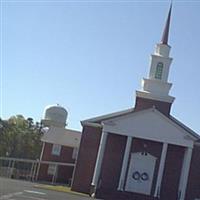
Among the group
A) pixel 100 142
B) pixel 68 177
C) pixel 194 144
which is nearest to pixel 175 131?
pixel 194 144

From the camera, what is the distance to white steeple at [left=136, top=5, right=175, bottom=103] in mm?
51719

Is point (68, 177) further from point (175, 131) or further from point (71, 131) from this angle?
point (175, 131)

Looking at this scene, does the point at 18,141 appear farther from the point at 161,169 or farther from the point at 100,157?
the point at 161,169

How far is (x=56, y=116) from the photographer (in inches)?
3086

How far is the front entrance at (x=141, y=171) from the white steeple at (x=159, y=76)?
5.57 metres

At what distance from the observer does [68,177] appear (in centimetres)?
6719

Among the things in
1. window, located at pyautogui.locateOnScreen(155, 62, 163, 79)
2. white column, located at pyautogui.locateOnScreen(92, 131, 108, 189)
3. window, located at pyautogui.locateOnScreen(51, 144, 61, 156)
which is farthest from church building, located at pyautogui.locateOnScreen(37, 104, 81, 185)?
window, located at pyautogui.locateOnScreen(155, 62, 163, 79)

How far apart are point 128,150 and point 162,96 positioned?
6436 millimetres

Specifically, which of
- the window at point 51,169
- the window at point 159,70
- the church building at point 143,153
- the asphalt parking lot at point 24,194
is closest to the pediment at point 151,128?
the church building at point 143,153

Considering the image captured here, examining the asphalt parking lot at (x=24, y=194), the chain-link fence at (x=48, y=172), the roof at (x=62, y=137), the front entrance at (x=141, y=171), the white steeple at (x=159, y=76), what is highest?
the white steeple at (x=159, y=76)

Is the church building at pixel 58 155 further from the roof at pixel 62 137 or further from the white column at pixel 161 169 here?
the white column at pixel 161 169

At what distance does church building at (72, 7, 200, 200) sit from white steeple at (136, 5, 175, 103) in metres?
0.10

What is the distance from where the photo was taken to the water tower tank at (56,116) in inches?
3065

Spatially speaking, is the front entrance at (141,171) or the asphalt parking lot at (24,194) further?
the front entrance at (141,171)
